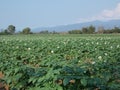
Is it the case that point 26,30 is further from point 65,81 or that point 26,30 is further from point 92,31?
point 65,81

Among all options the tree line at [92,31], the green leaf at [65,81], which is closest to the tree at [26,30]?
the tree line at [92,31]

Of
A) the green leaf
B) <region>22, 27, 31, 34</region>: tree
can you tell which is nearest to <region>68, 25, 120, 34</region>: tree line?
<region>22, 27, 31, 34</region>: tree

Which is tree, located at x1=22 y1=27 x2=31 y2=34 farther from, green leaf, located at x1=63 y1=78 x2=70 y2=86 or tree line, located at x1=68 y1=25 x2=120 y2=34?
green leaf, located at x1=63 y1=78 x2=70 y2=86

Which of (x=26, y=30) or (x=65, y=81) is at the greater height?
(x=65, y=81)

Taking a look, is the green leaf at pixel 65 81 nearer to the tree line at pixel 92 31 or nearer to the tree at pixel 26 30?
the tree line at pixel 92 31

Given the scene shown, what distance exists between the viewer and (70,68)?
4.88m

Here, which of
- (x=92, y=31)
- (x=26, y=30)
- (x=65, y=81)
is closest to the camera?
(x=65, y=81)

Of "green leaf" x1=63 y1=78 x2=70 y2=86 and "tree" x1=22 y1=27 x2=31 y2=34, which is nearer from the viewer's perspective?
"green leaf" x1=63 y1=78 x2=70 y2=86

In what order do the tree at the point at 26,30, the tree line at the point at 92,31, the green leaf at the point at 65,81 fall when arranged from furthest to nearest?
the tree at the point at 26,30 → the tree line at the point at 92,31 → the green leaf at the point at 65,81

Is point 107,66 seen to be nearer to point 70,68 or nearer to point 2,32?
point 70,68

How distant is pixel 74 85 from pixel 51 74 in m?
0.49

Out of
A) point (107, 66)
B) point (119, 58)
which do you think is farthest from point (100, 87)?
point (119, 58)

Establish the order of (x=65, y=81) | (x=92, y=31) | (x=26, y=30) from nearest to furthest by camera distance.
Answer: (x=65, y=81) < (x=92, y=31) < (x=26, y=30)

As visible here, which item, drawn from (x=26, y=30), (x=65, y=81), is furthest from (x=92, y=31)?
(x=65, y=81)
